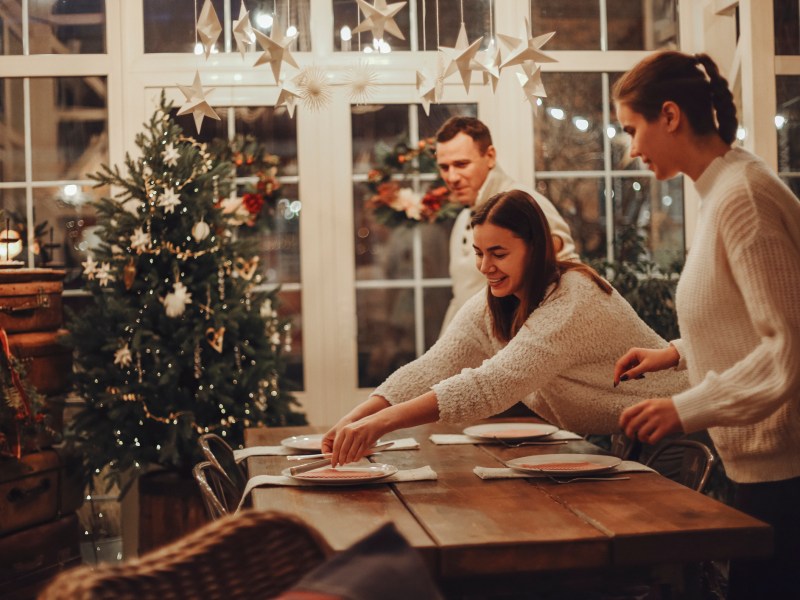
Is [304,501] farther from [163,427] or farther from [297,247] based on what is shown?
[297,247]

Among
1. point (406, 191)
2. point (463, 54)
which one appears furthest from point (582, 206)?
point (463, 54)

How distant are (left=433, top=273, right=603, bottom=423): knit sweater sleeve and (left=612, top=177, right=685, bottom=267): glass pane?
2.68 meters

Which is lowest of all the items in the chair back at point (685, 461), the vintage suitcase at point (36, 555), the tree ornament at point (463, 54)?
the vintage suitcase at point (36, 555)

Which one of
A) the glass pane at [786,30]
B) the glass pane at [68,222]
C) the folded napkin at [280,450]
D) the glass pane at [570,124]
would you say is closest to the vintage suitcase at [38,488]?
the glass pane at [68,222]

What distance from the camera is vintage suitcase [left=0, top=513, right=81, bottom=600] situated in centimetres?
400

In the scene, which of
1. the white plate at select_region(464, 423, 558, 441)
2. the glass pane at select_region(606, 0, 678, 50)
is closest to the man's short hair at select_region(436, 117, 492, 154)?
the glass pane at select_region(606, 0, 678, 50)

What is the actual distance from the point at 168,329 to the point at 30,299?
2.04ft

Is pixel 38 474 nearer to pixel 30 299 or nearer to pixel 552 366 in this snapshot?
pixel 30 299

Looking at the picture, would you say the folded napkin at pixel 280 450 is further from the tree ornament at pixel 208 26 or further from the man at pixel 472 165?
the man at pixel 472 165

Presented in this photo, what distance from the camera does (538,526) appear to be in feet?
5.99

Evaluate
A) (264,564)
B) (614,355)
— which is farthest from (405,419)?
(264,564)

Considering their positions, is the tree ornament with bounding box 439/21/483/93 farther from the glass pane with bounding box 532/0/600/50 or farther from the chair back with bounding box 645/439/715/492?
the glass pane with bounding box 532/0/600/50

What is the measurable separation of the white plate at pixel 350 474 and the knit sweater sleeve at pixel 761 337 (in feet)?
2.42

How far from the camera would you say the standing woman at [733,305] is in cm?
178
